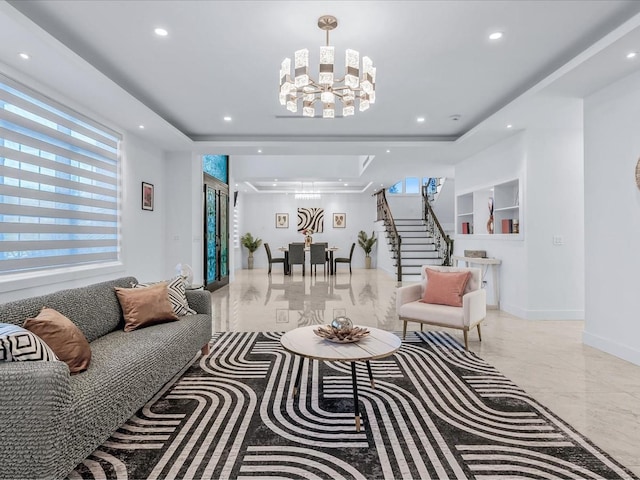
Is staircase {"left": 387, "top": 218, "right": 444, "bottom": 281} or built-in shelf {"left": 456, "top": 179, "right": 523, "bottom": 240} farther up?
built-in shelf {"left": 456, "top": 179, "right": 523, "bottom": 240}

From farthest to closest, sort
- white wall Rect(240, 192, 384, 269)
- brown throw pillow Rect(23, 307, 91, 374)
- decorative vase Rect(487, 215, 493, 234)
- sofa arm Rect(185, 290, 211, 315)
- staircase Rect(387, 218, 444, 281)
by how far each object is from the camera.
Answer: white wall Rect(240, 192, 384, 269) < staircase Rect(387, 218, 444, 281) < decorative vase Rect(487, 215, 493, 234) < sofa arm Rect(185, 290, 211, 315) < brown throw pillow Rect(23, 307, 91, 374)

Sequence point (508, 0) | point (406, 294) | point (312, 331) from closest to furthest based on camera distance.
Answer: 1. point (508, 0)
2. point (312, 331)
3. point (406, 294)

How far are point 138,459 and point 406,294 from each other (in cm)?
295

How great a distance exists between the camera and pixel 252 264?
1272 centimetres

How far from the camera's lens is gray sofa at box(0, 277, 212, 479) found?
1484 millimetres

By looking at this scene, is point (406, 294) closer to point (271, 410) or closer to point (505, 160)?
point (271, 410)

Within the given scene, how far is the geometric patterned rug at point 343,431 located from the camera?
1.76m

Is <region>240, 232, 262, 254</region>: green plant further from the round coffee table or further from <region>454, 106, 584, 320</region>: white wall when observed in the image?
the round coffee table

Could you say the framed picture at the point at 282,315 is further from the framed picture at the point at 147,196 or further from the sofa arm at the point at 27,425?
the sofa arm at the point at 27,425

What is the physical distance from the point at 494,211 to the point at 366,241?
7077 millimetres

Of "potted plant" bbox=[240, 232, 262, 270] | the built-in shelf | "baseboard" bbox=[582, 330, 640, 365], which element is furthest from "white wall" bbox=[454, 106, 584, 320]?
"potted plant" bbox=[240, 232, 262, 270]

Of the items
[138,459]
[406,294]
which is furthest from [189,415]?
[406,294]

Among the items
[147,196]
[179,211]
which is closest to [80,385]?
[147,196]

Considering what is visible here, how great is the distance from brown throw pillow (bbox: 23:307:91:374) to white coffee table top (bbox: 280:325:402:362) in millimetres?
1150
